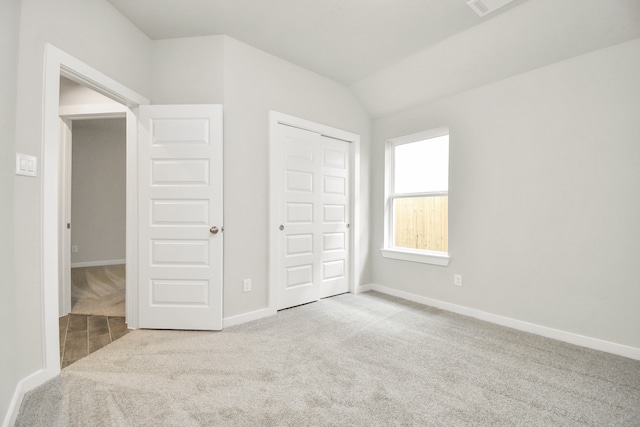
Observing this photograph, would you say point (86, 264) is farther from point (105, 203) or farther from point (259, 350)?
point (259, 350)

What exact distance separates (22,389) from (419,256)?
3442mm

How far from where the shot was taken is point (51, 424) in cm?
149

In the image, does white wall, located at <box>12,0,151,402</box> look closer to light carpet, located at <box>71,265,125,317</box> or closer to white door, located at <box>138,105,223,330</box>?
white door, located at <box>138,105,223,330</box>

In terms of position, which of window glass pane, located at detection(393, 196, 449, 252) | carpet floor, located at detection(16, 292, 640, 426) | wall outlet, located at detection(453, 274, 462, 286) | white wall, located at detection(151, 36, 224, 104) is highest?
white wall, located at detection(151, 36, 224, 104)

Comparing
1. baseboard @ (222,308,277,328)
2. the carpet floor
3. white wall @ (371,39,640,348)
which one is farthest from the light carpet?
white wall @ (371,39,640,348)

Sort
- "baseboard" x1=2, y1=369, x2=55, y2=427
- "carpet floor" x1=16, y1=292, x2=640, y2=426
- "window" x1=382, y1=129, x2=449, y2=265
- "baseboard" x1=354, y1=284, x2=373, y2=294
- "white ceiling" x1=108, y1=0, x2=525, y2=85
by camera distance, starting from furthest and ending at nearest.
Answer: "baseboard" x1=354, y1=284, x2=373, y2=294 → "window" x1=382, y1=129, x2=449, y2=265 → "white ceiling" x1=108, y1=0, x2=525, y2=85 → "carpet floor" x1=16, y1=292, x2=640, y2=426 → "baseboard" x1=2, y1=369, x2=55, y2=427

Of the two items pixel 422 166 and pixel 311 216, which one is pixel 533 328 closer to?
pixel 422 166

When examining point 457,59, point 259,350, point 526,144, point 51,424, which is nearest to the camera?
point 51,424

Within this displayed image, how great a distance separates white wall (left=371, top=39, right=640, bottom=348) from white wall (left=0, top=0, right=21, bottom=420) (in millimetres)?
3483

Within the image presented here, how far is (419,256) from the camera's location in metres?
3.55

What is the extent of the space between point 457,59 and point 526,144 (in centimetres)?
105

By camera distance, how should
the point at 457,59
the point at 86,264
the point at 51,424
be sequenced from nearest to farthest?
1. the point at 51,424
2. the point at 457,59
3. the point at 86,264

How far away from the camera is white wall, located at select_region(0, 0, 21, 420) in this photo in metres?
1.51

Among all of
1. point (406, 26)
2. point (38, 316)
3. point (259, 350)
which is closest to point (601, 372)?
point (259, 350)
